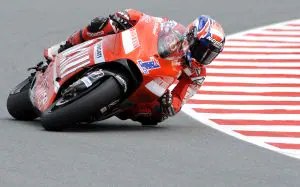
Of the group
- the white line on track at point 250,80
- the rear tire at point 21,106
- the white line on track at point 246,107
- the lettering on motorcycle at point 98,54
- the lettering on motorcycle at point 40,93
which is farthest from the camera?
the white line on track at point 250,80

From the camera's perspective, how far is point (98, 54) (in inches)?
397

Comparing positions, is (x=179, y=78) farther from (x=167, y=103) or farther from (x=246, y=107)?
(x=246, y=107)

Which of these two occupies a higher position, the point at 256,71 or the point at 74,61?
the point at 74,61

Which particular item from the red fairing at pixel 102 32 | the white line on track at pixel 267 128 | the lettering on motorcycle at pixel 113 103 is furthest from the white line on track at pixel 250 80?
the lettering on motorcycle at pixel 113 103

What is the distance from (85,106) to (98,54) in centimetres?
71

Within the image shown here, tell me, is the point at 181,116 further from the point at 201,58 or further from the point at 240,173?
the point at 240,173

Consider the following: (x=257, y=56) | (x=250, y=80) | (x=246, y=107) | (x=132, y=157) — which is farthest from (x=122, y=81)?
(x=257, y=56)

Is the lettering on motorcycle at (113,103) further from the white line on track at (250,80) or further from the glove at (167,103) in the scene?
the white line on track at (250,80)

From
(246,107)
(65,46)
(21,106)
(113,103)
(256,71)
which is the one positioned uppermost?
(65,46)

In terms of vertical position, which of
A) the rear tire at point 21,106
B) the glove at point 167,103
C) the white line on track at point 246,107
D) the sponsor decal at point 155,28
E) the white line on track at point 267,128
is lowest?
the white line on track at point 246,107

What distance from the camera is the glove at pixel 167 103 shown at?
10250 mm

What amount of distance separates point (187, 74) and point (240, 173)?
2.30 meters

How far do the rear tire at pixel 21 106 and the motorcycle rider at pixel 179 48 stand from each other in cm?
43

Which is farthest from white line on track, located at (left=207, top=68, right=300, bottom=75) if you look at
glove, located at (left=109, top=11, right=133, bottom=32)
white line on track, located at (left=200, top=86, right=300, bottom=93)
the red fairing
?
glove, located at (left=109, top=11, right=133, bottom=32)
